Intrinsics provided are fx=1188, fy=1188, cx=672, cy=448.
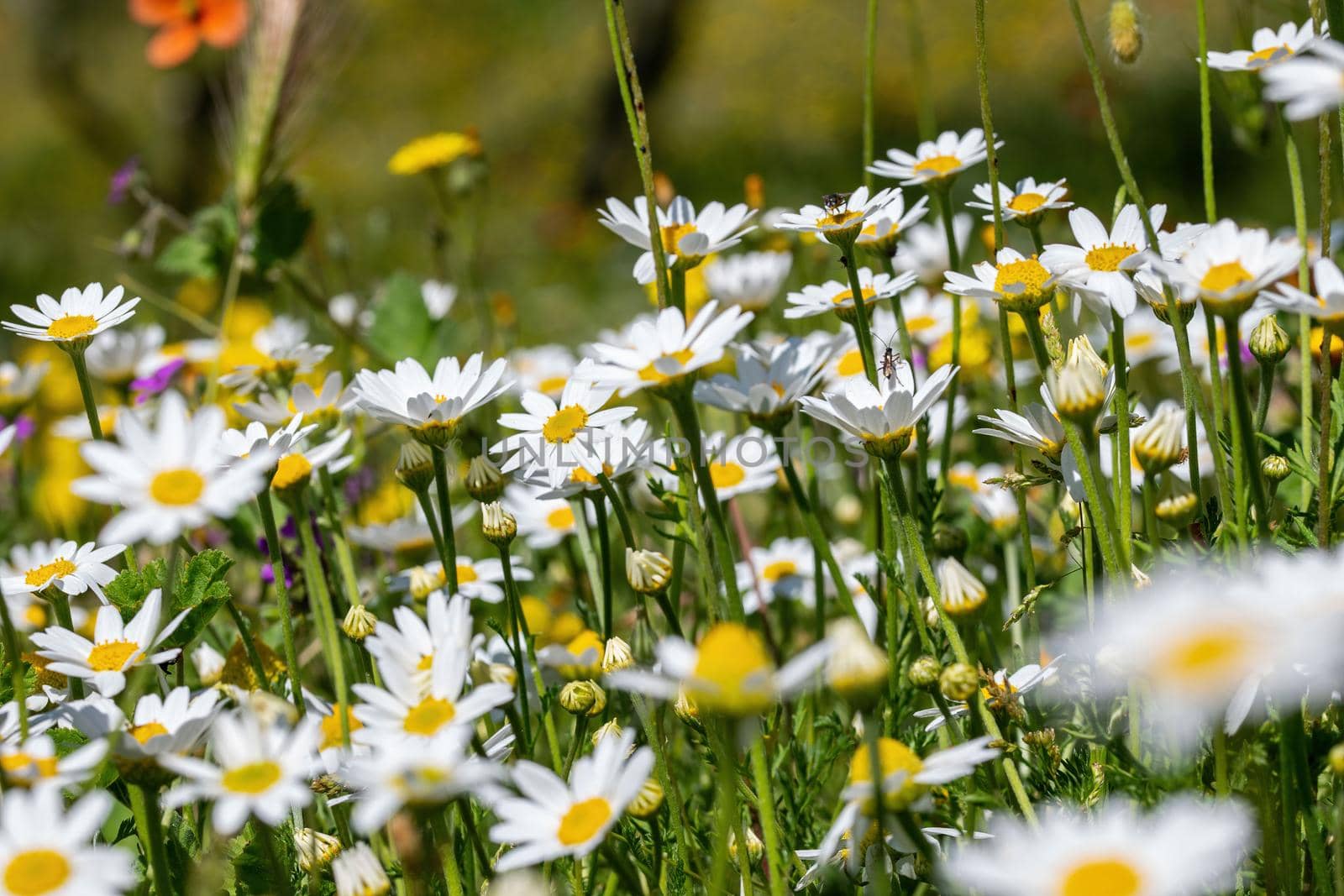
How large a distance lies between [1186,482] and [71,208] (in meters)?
6.09

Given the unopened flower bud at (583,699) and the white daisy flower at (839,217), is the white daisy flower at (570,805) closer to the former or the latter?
the unopened flower bud at (583,699)

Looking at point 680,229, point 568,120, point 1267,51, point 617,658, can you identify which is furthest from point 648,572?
point 568,120

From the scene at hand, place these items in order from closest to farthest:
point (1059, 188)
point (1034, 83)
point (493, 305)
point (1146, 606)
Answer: point (1146, 606) < point (1059, 188) < point (493, 305) < point (1034, 83)

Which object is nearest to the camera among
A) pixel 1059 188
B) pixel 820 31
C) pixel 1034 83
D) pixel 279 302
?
pixel 1059 188

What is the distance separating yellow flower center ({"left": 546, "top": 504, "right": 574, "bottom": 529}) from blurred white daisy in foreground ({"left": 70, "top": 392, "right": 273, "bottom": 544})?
0.65 meters

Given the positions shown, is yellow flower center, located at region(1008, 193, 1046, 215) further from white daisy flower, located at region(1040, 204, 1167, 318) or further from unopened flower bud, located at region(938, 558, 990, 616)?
unopened flower bud, located at region(938, 558, 990, 616)

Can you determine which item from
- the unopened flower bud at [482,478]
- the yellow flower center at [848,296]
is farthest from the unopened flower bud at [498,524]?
the yellow flower center at [848,296]

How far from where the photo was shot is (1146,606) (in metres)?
0.60

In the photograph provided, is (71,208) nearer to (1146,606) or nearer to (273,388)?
(273,388)

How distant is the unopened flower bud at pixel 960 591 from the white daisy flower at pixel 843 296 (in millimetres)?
269

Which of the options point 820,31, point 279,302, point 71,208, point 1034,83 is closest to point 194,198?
point 71,208

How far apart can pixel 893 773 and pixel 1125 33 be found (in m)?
0.61

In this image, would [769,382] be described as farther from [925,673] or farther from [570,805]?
[570,805]

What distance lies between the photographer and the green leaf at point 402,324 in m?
1.67
